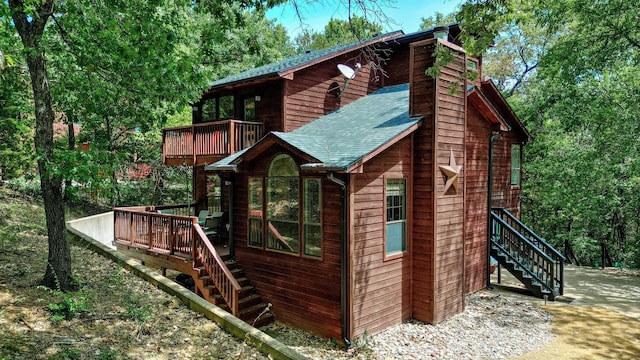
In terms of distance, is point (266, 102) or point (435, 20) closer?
point (266, 102)

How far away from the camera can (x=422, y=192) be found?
900 cm

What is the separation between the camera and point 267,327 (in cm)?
923

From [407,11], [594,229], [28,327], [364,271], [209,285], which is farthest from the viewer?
[594,229]

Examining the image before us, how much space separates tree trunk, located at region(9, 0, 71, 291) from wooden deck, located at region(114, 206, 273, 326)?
12.6 ft

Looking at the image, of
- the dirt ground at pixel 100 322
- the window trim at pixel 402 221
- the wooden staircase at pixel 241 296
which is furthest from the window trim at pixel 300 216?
the dirt ground at pixel 100 322

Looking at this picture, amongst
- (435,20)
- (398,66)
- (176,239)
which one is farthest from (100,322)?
(435,20)

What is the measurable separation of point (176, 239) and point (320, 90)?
21.5 ft

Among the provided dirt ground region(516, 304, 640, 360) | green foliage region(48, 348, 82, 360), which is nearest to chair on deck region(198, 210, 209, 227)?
green foliage region(48, 348, 82, 360)

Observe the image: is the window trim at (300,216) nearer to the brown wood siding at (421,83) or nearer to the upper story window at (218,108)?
the brown wood siding at (421,83)

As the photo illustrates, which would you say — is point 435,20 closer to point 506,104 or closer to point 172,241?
point 506,104

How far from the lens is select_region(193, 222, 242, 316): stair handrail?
9.19 m

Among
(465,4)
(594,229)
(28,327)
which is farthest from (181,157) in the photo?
(594,229)

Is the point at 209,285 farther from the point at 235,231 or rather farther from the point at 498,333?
the point at 498,333

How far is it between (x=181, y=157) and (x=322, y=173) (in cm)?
682
